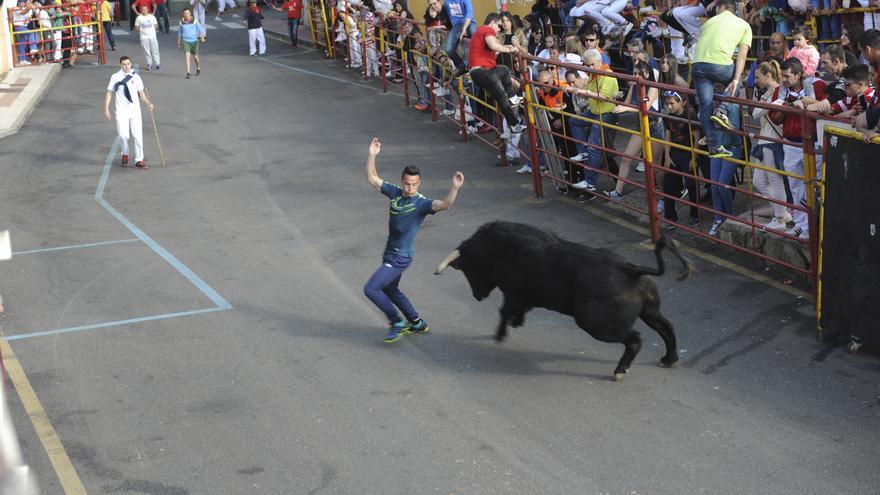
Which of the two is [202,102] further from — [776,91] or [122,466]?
[122,466]

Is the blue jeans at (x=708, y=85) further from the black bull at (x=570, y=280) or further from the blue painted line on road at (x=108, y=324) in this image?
the blue painted line on road at (x=108, y=324)

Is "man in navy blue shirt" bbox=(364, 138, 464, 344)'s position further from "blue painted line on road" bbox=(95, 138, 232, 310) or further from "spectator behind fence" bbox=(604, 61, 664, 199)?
"spectator behind fence" bbox=(604, 61, 664, 199)

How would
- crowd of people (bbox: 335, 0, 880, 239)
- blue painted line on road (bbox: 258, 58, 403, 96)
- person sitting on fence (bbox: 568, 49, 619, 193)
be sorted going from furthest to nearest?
1. blue painted line on road (bbox: 258, 58, 403, 96)
2. person sitting on fence (bbox: 568, 49, 619, 193)
3. crowd of people (bbox: 335, 0, 880, 239)

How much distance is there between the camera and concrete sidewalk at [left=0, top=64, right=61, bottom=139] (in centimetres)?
2253

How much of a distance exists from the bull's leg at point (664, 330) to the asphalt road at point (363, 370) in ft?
0.45

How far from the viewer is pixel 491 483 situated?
780 cm

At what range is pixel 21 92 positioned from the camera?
83.0 ft

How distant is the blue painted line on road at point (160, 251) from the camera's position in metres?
12.1

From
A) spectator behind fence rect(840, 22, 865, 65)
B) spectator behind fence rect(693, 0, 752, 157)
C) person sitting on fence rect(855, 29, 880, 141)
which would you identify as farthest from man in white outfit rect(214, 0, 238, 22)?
person sitting on fence rect(855, 29, 880, 141)

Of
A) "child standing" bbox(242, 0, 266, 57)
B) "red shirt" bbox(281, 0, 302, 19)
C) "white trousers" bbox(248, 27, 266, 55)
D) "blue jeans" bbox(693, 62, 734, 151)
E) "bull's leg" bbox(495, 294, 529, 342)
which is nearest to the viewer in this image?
"bull's leg" bbox(495, 294, 529, 342)

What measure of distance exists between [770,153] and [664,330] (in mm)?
3035

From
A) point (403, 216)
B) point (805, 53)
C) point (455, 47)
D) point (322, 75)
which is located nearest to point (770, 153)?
point (805, 53)

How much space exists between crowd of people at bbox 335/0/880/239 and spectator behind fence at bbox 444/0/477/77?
3 cm

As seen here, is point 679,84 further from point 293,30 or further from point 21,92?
point 293,30
